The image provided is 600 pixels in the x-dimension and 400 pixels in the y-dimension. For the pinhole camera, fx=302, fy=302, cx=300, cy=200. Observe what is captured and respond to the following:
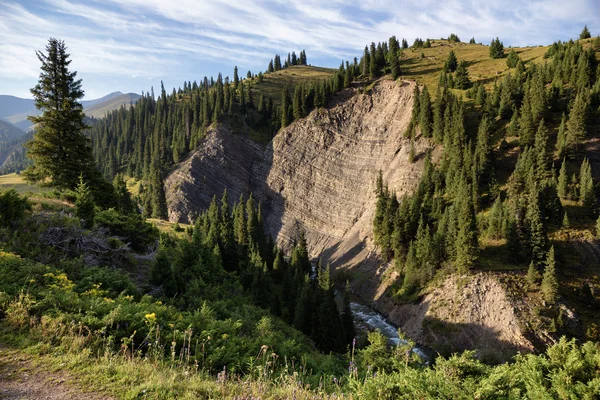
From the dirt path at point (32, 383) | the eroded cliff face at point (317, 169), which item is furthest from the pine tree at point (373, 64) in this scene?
the dirt path at point (32, 383)

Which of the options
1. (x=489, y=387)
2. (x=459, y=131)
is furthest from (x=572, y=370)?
(x=459, y=131)

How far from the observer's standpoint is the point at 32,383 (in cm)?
647

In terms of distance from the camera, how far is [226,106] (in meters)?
116

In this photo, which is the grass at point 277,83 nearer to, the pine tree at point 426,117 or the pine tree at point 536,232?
the pine tree at point 426,117

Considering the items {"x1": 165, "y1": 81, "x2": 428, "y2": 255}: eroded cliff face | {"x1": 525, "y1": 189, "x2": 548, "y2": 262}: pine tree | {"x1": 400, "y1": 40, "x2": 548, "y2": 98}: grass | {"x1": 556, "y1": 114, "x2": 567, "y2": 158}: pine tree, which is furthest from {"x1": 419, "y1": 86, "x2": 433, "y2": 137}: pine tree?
{"x1": 525, "y1": 189, "x2": 548, "y2": 262}: pine tree

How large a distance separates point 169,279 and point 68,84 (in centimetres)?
2564

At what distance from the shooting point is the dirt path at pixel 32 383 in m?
6.16

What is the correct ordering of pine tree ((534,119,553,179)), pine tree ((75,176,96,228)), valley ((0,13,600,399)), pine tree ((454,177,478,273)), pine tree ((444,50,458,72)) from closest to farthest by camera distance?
1. valley ((0,13,600,399))
2. pine tree ((75,176,96,228))
3. pine tree ((454,177,478,273))
4. pine tree ((534,119,553,179))
5. pine tree ((444,50,458,72))

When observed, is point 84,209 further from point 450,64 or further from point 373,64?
point 450,64

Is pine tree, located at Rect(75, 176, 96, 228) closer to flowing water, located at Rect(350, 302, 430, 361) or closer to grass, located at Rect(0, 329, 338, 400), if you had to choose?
grass, located at Rect(0, 329, 338, 400)

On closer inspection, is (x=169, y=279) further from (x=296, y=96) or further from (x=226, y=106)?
(x=226, y=106)

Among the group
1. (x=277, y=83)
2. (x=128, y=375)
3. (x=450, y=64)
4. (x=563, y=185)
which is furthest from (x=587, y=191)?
(x=277, y=83)

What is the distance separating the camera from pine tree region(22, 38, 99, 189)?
28797 mm

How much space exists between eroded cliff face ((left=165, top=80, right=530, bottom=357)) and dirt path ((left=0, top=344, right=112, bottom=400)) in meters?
66.5
